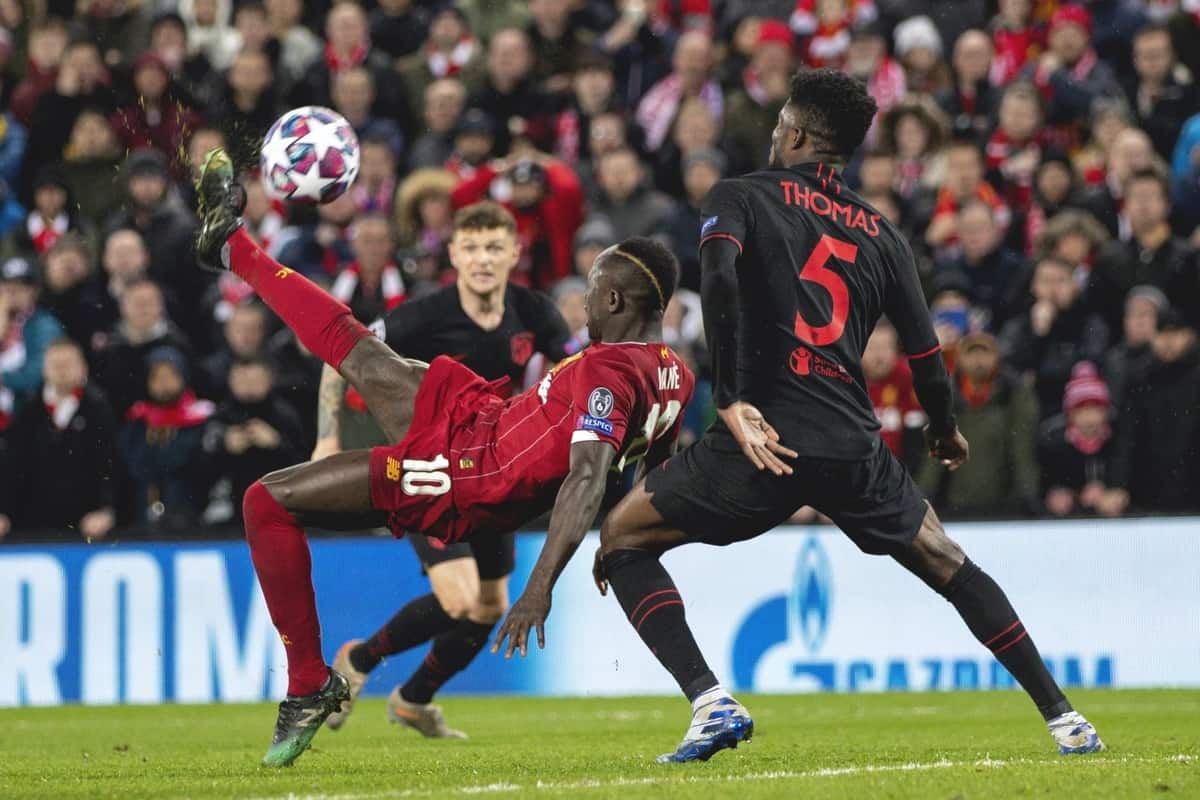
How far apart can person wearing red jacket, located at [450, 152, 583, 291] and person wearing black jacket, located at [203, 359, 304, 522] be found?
2033 mm

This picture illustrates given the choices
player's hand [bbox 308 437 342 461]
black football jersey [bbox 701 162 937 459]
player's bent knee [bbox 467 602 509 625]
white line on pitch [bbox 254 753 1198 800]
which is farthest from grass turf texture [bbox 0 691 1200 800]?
player's hand [bbox 308 437 342 461]

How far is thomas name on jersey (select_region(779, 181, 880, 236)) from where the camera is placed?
6.28m

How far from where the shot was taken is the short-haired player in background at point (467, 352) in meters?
8.88

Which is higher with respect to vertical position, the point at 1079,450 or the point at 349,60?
the point at 349,60

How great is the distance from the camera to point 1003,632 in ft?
21.1

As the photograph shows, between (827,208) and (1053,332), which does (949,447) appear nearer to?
(827,208)

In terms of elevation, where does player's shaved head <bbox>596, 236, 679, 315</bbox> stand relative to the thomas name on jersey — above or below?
below

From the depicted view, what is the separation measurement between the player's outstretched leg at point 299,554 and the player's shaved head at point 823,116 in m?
1.77

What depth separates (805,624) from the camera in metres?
12.0

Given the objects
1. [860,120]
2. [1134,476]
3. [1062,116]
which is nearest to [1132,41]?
[1062,116]

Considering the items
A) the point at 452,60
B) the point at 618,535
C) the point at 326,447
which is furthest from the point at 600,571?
the point at 452,60

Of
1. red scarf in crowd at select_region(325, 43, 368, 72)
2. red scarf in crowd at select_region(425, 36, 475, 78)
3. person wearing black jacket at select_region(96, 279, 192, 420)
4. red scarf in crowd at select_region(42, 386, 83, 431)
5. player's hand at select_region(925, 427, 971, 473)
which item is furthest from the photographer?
red scarf in crowd at select_region(325, 43, 368, 72)

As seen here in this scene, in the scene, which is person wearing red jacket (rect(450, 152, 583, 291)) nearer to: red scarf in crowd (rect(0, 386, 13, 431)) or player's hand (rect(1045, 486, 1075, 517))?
red scarf in crowd (rect(0, 386, 13, 431))

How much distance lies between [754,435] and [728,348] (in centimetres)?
28
